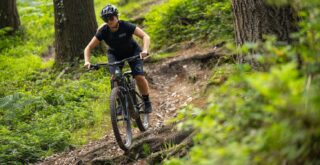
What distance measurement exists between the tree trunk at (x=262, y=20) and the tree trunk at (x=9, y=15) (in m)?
11.8

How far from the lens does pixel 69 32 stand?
13.1 meters

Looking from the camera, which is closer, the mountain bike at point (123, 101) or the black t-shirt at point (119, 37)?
the mountain bike at point (123, 101)

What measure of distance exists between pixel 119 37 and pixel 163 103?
285cm

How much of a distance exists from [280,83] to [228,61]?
23.4 feet

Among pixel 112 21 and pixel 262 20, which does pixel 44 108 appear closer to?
pixel 112 21

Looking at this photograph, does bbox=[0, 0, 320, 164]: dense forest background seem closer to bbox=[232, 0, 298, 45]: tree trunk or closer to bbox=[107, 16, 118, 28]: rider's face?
bbox=[232, 0, 298, 45]: tree trunk

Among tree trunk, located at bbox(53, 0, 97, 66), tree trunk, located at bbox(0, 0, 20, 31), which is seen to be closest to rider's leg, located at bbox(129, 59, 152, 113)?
tree trunk, located at bbox(53, 0, 97, 66)

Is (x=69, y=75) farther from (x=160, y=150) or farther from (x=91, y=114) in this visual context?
(x=160, y=150)

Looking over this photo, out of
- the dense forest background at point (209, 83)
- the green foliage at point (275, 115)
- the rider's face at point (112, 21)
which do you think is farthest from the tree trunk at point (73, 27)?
the green foliage at point (275, 115)

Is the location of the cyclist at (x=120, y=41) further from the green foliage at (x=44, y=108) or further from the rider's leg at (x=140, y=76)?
the green foliage at (x=44, y=108)

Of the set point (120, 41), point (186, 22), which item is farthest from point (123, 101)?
point (186, 22)

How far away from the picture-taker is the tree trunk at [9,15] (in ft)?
55.4

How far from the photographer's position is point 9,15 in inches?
674

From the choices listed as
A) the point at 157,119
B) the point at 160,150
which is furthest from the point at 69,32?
the point at 160,150
